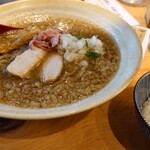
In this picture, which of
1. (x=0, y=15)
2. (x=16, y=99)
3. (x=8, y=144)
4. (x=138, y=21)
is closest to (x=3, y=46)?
(x=0, y=15)

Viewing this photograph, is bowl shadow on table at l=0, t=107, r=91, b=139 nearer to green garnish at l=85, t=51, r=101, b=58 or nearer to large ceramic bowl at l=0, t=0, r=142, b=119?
large ceramic bowl at l=0, t=0, r=142, b=119

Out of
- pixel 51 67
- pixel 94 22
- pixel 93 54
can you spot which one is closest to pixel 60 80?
pixel 51 67

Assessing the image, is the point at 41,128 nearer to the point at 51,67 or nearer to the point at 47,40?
the point at 51,67

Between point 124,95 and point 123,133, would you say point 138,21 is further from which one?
point 123,133

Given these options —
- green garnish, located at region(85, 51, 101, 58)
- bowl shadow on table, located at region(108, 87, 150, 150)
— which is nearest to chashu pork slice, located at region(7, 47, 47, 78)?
green garnish, located at region(85, 51, 101, 58)

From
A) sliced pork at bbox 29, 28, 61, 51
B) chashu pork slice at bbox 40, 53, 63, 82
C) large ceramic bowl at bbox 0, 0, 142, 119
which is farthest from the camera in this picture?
sliced pork at bbox 29, 28, 61, 51

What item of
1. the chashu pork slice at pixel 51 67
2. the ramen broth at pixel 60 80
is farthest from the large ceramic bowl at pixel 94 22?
the chashu pork slice at pixel 51 67
